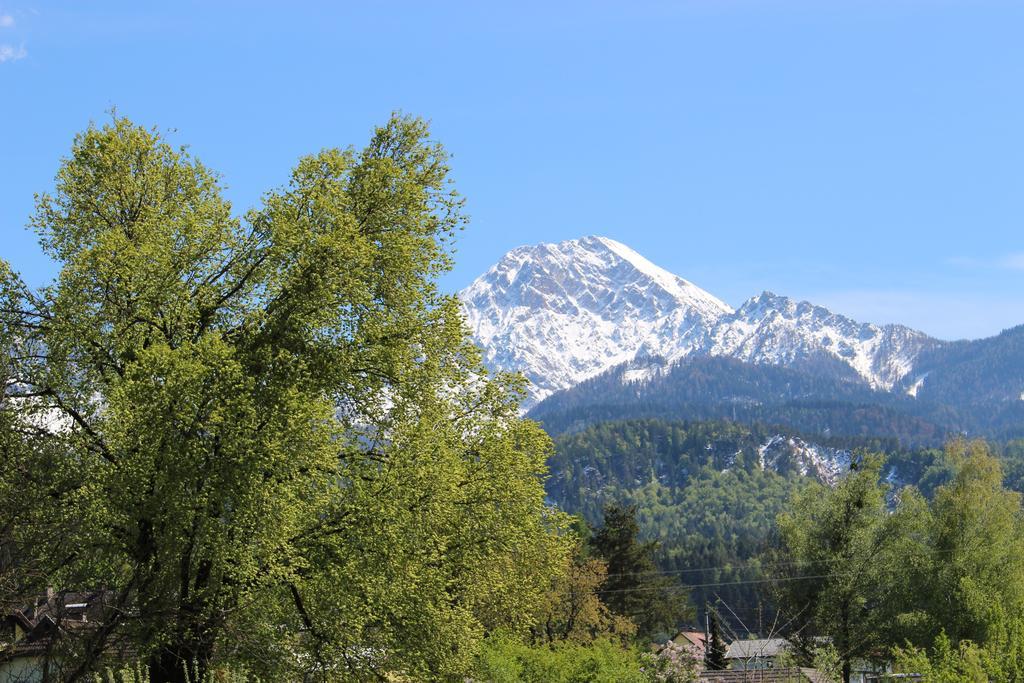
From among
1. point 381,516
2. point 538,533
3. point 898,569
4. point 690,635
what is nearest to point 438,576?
point 381,516

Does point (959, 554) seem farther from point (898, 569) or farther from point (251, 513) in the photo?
point (251, 513)

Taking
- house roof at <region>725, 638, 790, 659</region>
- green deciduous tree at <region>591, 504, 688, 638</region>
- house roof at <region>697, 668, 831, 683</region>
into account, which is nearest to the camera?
house roof at <region>725, 638, 790, 659</region>

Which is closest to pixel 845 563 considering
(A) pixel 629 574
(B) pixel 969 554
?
(B) pixel 969 554

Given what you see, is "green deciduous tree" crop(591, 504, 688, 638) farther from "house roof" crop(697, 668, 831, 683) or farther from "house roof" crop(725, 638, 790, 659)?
"house roof" crop(697, 668, 831, 683)

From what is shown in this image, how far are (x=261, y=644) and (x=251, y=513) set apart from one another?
10.1 ft

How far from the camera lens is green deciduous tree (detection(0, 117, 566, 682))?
19828 mm

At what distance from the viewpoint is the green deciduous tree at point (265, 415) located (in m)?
19.8

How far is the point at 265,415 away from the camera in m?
20.7

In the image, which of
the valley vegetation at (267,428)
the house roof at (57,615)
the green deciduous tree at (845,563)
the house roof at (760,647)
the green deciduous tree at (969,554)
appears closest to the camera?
the house roof at (57,615)

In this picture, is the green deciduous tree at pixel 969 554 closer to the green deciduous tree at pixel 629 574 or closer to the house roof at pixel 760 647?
the house roof at pixel 760 647

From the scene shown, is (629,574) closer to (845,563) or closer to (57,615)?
(845,563)

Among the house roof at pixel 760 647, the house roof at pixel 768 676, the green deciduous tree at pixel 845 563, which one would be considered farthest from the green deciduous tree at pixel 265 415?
the green deciduous tree at pixel 845 563

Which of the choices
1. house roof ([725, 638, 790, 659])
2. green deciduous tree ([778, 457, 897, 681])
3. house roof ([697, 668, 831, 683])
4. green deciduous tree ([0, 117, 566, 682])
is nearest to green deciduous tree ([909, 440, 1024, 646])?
green deciduous tree ([778, 457, 897, 681])

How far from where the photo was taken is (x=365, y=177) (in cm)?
2411
